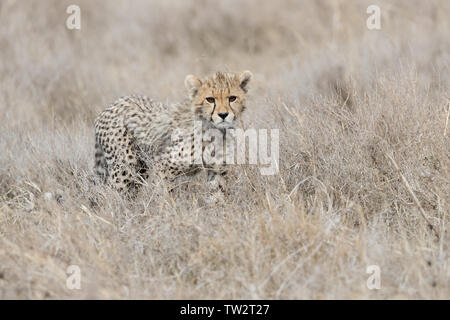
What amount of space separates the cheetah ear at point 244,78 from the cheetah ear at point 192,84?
22cm

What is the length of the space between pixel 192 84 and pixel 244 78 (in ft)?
0.94

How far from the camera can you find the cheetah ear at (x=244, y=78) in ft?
12.0

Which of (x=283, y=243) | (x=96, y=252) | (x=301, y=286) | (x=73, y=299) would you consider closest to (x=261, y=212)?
(x=283, y=243)

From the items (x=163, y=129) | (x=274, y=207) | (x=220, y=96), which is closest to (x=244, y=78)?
(x=220, y=96)

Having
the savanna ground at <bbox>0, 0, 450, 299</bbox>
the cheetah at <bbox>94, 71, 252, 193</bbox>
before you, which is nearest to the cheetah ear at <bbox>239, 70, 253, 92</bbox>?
the cheetah at <bbox>94, 71, 252, 193</bbox>

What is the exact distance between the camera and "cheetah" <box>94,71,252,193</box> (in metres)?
3.58

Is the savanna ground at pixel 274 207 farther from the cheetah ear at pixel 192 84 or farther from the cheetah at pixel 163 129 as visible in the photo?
the cheetah ear at pixel 192 84

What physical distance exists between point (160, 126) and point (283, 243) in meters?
1.28

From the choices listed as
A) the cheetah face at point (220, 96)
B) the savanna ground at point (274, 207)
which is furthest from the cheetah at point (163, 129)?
the savanna ground at point (274, 207)

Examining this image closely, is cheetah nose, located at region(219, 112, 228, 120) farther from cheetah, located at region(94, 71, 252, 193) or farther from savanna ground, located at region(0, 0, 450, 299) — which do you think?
savanna ground, located at region(0, 0, 450, 299)

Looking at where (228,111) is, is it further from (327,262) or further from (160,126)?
(327,262)

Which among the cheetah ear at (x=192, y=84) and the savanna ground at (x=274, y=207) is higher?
the cheetah ear at (x=192, y=84)

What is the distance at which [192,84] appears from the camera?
A: 3.66 m

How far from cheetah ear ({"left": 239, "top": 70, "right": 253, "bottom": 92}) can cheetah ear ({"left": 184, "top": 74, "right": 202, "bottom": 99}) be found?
0.74 feet
